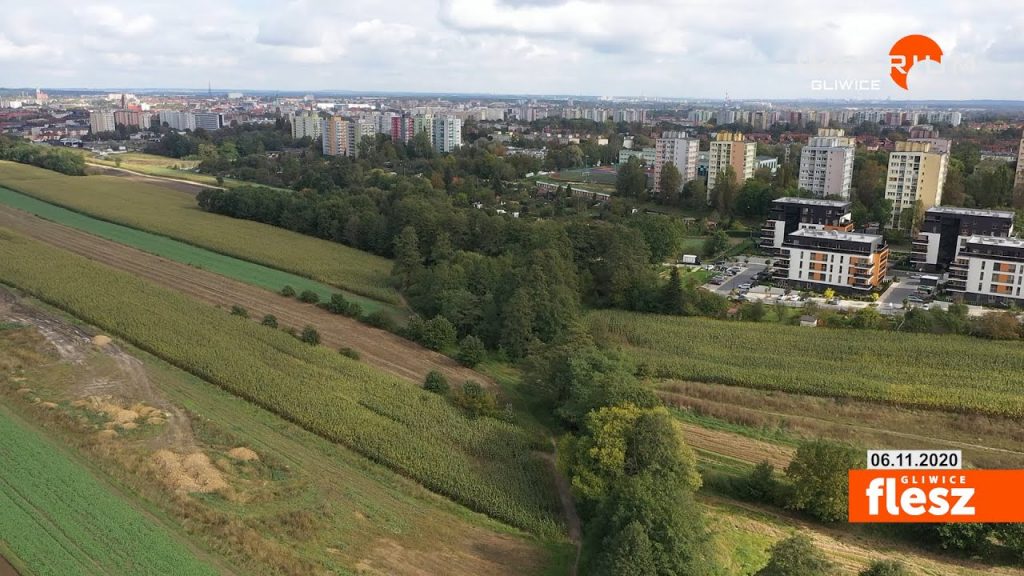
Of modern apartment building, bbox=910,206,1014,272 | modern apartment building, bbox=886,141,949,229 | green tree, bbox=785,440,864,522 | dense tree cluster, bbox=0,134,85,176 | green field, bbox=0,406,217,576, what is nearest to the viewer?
green field, bbox=0,406,217,576

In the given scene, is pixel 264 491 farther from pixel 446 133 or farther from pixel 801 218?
pixel 446 133

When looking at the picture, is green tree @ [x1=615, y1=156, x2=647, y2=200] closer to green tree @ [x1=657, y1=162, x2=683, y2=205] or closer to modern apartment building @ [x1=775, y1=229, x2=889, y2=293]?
green tree @ [x1=657, y1=162, x2=683, y2=205]

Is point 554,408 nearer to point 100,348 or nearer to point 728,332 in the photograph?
point 728,332

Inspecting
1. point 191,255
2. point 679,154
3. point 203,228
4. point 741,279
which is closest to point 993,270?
point 741,279

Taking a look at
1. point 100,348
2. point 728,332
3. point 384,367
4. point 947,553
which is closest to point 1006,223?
point 728,332

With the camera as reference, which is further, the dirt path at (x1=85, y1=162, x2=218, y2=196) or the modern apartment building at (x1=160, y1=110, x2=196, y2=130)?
the modern apartment building at (x1=160, y1=110, x2=196, y2=130)

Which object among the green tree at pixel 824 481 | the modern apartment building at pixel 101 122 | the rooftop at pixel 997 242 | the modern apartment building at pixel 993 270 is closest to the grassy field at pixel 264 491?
the green tree at pixel 824 481

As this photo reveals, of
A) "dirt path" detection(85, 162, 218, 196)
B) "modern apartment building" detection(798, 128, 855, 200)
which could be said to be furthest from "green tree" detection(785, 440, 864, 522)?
"dirt path" detection(85, 162, 218, 196)
